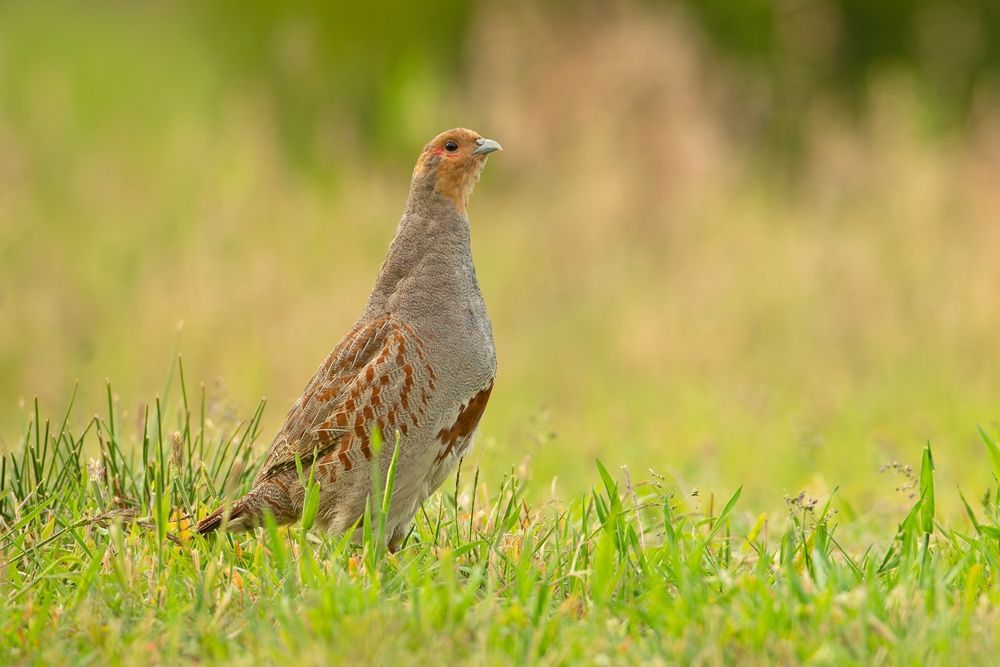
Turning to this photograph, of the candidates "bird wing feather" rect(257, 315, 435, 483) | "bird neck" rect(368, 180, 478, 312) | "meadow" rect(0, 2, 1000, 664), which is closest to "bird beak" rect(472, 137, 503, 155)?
"bird neck" rect(368, 180, 478, 312)

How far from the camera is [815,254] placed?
9.08 meters

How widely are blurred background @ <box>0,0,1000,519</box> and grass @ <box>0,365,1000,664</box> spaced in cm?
179

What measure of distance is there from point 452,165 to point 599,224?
5888 mm

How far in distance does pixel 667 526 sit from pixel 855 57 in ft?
34.5

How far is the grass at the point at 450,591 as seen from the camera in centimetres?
289

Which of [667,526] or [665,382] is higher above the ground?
[665,382]

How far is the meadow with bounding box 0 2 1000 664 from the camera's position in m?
3.08

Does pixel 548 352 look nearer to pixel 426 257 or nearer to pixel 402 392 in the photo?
pixel 426 257

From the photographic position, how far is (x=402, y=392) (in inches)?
140

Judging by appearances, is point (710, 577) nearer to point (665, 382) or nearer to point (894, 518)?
point (894, 518)

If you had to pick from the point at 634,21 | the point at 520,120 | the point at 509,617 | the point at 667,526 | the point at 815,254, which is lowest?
the point at 509,617

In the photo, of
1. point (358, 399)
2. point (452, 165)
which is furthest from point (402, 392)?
point (452, 165)

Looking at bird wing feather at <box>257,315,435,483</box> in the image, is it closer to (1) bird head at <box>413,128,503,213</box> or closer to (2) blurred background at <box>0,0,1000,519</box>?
(1) bird head at <box>413,128,503,213</box>

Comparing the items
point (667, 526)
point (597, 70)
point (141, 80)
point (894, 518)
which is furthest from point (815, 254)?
point (141, 80)
